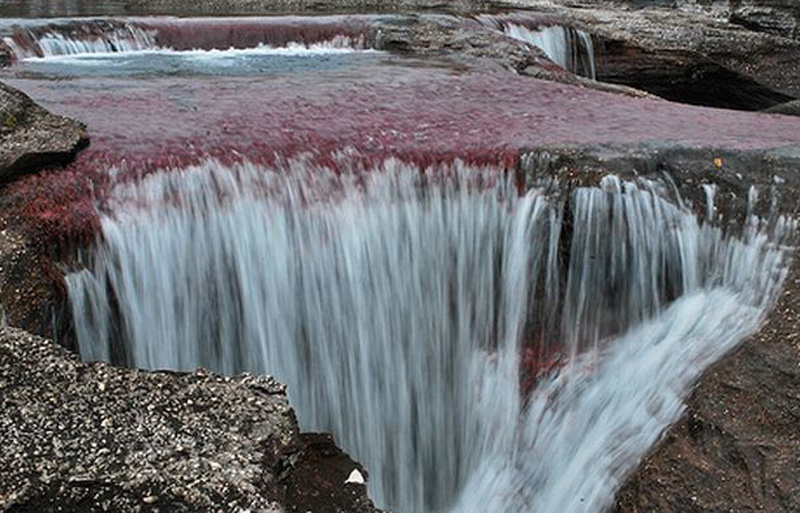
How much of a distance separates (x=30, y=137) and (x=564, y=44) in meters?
9.11

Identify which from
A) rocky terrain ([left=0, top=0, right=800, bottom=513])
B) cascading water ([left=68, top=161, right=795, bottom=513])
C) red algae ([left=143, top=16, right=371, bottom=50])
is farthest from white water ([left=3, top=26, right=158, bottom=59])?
cascading water ([left=68, top=161, right=795, bottom=513])

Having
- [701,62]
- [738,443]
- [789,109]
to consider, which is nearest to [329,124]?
[738,443]

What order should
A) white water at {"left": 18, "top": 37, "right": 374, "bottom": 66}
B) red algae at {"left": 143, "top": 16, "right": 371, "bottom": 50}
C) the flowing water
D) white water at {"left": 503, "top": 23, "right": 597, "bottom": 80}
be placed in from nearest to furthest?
the flowing water → white water at {"left": 18, "top": 37, "right": 374, "bottom": 66} → red algae at {"left": 143, "top": 16, "right": 371, "bottom": 50} → white water at {"left": 503, "top": 23, "right": 597, "bottom": 80}

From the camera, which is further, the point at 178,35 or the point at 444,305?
the point at 178,35

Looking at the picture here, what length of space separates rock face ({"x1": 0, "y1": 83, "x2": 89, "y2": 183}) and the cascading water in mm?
434

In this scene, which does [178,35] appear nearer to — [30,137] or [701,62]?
[30,137]

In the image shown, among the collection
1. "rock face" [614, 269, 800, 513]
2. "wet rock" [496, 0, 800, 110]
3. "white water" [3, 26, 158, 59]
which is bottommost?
"rock face" [614, 269, 800, 513]

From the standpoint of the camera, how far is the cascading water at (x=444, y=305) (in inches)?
176

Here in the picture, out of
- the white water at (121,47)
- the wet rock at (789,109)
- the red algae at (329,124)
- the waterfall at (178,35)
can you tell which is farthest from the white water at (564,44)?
the red algae at (329,124)

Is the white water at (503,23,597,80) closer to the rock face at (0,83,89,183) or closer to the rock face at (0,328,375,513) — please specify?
the rock face at (0,83,89,183)

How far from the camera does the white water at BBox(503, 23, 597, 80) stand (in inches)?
479

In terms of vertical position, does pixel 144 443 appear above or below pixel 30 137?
below

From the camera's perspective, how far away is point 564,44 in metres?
12.3

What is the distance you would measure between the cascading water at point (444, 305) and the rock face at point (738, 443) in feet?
0.76
